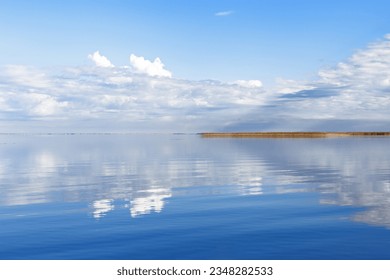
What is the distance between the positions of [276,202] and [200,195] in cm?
524

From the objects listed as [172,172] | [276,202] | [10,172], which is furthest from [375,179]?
[10,172]

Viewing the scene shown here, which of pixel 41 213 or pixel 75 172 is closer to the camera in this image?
pixel 41 213

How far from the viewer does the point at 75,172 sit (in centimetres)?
4550

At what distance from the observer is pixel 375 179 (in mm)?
36969

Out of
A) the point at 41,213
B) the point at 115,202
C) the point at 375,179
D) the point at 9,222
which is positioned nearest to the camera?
the point at 9,222

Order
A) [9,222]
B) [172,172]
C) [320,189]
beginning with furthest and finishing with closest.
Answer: [172,172], [320,189], [9,222]

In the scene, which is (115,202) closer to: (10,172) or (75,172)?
(75,172)

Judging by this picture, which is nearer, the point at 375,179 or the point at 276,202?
the point at 276,202

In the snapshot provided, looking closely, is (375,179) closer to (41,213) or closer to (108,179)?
(108,179)

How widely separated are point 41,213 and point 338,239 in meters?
14.6

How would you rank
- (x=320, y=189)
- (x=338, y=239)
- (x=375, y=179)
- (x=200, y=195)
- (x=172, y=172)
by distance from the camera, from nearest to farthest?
1. (x=338, y=239)
2. (x=200, y=195)
3. (x=320, y=189)
4. (x=375, y=179)
5. (x=172, y=172)

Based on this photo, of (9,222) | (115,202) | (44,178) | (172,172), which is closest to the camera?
(9,222)

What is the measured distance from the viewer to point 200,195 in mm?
29391

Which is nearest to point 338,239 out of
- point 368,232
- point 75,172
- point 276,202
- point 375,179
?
point 368,232
